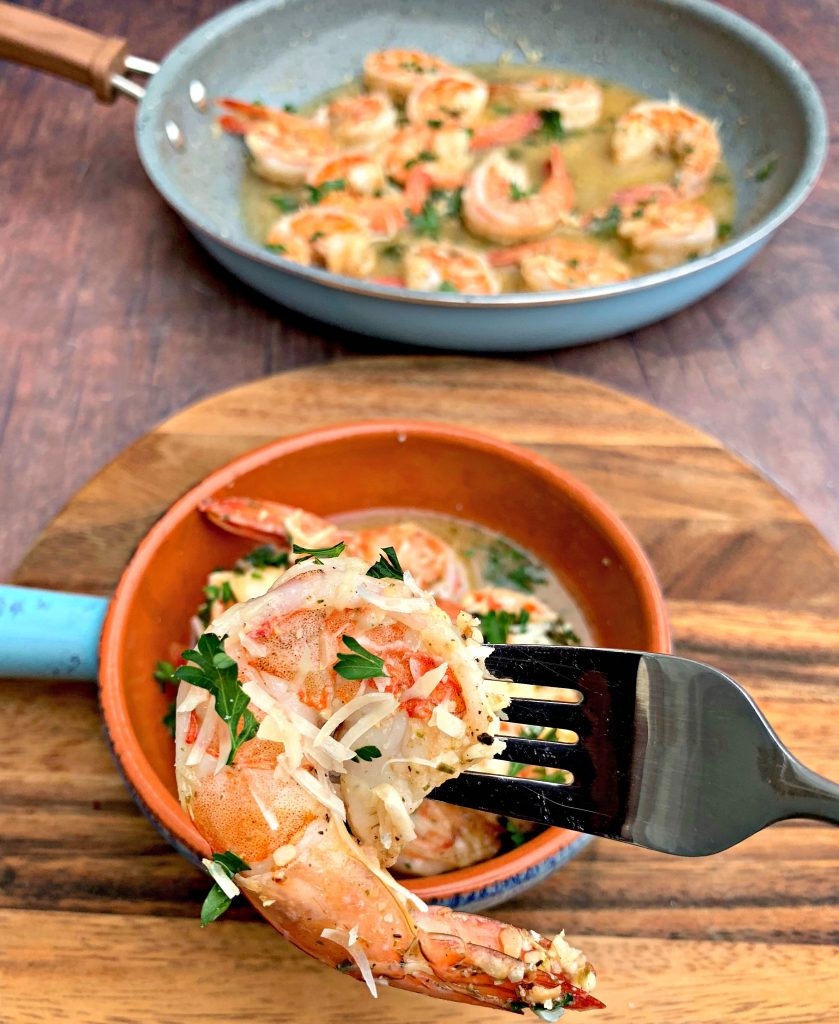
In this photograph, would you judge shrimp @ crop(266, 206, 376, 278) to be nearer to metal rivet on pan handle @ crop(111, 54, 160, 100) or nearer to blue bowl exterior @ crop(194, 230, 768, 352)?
blue bowl exterior @ crop(194, 230, 768, 352)

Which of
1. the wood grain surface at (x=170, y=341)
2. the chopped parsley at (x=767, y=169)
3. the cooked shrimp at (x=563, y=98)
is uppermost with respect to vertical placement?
the chopped parsley at (x=767, y=169)

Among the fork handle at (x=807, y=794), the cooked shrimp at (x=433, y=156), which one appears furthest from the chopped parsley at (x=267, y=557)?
the cooked shrimp at (x=433, y=156)

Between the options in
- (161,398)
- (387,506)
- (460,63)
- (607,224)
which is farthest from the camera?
(460,63)

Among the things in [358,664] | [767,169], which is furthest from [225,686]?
[767,169]

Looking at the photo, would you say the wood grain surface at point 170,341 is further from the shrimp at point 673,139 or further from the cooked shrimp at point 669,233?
the shrimp at point 673,139

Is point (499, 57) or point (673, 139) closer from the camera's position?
point (673, 139)

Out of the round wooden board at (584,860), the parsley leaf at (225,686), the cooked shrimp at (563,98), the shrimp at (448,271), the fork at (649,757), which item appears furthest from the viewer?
the cooked shrimp at (563,98)

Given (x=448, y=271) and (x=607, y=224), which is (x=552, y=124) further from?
(x=448, y=271)

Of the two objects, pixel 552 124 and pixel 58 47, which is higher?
pixel 552 124
